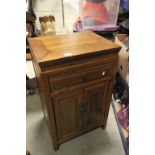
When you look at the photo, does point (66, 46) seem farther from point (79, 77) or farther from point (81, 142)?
point (81, 142)

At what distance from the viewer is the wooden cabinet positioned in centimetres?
93

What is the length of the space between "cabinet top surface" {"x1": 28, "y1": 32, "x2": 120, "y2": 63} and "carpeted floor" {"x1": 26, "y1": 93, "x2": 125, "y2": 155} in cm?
86

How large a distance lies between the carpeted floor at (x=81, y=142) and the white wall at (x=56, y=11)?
5.89ft

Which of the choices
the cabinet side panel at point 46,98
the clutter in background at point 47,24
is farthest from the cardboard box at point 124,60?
the clutter in background at point 47,24

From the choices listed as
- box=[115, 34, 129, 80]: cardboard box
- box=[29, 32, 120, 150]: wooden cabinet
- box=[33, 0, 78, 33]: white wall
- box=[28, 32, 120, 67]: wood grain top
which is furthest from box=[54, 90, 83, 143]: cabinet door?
box=[33, 0, 78, 33]: white wall

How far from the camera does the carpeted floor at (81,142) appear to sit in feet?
4.41

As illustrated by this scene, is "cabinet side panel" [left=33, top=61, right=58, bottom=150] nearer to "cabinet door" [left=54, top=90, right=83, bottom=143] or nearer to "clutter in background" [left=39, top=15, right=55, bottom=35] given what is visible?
"cabinet door" [left=54, top=90, right=83, bottom=143]

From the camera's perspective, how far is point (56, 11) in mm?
2668

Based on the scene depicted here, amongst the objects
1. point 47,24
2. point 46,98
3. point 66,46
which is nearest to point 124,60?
point 66,46

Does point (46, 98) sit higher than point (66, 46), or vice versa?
point (66, 46)

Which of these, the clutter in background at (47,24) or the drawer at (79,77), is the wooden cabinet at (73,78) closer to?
the drawer at (79,77)

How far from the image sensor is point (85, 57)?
964 millimetres

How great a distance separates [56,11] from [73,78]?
2031 mm
